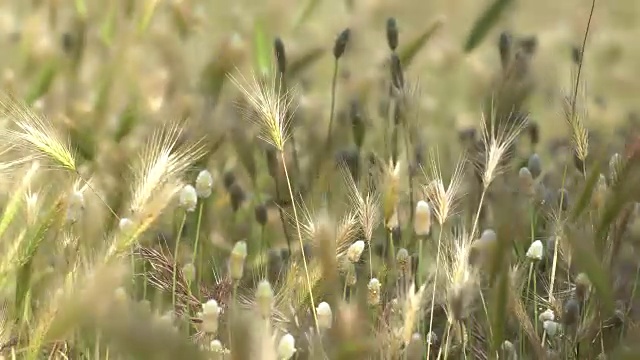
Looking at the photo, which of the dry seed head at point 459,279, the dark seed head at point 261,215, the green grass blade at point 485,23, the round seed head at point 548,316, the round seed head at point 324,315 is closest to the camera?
the dry seed head at point 459,279

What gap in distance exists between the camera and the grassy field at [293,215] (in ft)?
2.43

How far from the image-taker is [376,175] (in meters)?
1.02

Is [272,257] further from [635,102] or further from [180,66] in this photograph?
[635,102]

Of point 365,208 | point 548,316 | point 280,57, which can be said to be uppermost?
point 280,57

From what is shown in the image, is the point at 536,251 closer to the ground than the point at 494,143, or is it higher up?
closer to the ground

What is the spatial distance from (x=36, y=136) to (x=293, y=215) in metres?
0.25

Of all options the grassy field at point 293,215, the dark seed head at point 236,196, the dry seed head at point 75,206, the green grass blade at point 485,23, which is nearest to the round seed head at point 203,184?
the grassy field at point 293,215

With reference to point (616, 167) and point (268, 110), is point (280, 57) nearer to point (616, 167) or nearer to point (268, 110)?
point (268, 110)

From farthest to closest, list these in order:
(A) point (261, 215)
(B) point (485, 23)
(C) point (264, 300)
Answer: (B) point (485, 23) → (A) point (261, 215) → (C) point (264, 300)

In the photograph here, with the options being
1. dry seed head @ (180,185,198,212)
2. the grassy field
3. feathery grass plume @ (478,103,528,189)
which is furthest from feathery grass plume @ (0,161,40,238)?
feathery grass plume @ (478,103,528,189)

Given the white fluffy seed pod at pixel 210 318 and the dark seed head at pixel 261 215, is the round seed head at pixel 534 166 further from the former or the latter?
the white fluffy seed pod at pixel 210 318

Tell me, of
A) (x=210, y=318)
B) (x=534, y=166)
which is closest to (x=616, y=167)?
(x=534, y=166)

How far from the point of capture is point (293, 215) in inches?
36.8

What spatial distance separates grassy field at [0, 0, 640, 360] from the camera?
0.74 metres
